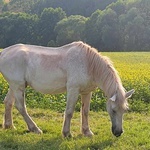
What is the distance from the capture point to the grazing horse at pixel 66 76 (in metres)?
6.75

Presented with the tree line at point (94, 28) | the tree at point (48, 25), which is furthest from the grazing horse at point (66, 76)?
the tree at point (48, 25)

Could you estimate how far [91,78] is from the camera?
7.11m

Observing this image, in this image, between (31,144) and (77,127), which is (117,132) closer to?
(31,144)

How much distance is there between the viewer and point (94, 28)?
70.4m

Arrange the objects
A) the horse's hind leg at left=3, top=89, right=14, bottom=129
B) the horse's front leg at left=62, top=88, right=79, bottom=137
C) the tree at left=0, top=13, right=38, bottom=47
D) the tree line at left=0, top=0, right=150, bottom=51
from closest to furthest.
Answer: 1. the horse's front leg at left=62, top=88, right=79, bottom=137
2. the horse's hind leg at left=3, top=89, right=14, bottom=129
3. the tree line at left=0, top=0, right=150, bottom=51
4. the tree at left=0, top=13, right=38, bottom=47

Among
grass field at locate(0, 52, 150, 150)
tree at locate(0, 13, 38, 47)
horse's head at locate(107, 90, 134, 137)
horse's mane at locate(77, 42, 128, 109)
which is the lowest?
tree at locate(0, 13, 38, 47)

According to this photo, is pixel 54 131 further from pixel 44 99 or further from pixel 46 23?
pixel 46 23

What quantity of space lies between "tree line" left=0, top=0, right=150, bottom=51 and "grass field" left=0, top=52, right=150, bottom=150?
178 feet

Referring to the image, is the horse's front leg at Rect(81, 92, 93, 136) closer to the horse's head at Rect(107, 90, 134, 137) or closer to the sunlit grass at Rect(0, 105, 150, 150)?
the sunlit grass at Rect(0, 105, 150, 150)

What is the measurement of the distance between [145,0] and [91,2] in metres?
33.6

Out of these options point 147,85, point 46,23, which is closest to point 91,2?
point 46,23

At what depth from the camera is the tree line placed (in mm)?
66562

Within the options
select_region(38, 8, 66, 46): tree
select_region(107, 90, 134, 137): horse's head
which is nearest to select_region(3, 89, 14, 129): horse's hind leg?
select_region(107, 90, 134, 137): horse's head

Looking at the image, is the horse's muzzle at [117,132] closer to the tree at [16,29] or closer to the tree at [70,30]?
the tree at [70,30]
